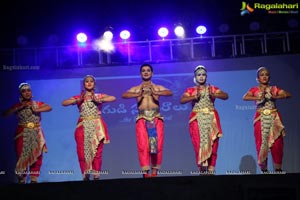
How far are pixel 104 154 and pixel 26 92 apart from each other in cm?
132

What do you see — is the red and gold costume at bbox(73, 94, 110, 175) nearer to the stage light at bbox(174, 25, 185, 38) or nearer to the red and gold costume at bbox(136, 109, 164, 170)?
the red and gold costume at bbox(136, 109, 164, 170)

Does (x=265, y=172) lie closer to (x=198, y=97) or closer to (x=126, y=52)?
(x=198, y=97)

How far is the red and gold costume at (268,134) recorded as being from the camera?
19.5 feet

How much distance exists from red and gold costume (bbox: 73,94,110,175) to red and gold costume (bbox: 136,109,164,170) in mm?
460

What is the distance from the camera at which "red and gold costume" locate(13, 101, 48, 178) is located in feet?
19.8

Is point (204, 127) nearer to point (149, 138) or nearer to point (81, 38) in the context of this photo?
point (149, 138)

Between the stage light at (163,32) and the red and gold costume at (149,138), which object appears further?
the stage light at (163,32)

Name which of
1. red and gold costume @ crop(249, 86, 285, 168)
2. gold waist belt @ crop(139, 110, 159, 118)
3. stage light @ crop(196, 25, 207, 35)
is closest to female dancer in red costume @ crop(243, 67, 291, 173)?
red and gold costume @ crop(249, 86, 285, 168)

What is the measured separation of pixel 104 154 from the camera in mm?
6086


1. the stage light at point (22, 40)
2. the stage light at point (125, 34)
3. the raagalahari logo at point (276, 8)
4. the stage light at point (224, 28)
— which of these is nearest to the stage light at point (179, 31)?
the stage light at point (224, 28)

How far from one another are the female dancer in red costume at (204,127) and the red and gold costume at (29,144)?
6.43 ft

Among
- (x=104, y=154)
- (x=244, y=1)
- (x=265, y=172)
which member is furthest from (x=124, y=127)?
(x=244, y=1)

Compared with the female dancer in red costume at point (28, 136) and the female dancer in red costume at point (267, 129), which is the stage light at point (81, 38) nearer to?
the female dancer in red costume at point (28, 136)

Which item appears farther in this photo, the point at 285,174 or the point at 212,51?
the point at 212,51
